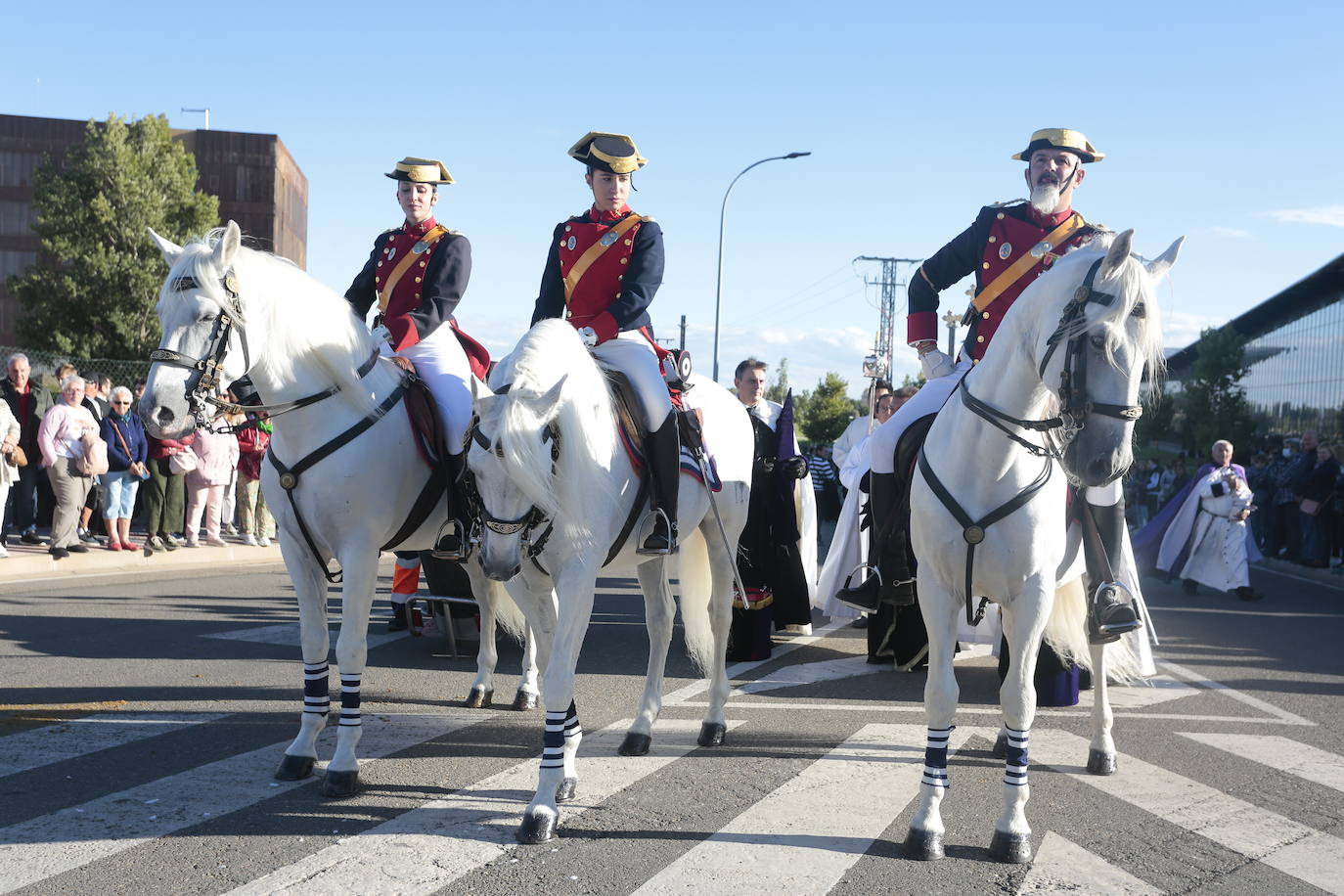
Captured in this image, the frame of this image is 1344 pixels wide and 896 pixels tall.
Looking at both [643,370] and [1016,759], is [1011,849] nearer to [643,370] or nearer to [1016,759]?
[1016,759]

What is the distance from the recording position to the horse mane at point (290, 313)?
5.31 meters

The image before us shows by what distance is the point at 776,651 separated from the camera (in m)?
9.60

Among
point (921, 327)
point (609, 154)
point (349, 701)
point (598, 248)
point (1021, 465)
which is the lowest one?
point (349, 701)

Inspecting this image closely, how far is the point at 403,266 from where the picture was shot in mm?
6828

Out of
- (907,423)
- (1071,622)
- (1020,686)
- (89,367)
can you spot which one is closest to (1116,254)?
(907,423)

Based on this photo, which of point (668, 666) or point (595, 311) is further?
point (668, 666)

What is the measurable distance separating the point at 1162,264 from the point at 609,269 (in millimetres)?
2883

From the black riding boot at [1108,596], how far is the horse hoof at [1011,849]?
4.58 ft

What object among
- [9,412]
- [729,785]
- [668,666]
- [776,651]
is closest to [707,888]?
[729,785]

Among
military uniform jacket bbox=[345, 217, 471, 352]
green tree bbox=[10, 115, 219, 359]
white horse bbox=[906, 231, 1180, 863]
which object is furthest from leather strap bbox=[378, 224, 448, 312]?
green tree bbox=[10, 115, 219, 359]

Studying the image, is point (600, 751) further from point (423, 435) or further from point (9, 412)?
point (9, 412)

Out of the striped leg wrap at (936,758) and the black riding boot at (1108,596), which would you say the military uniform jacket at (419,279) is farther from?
the black riding boot at (1108,596)

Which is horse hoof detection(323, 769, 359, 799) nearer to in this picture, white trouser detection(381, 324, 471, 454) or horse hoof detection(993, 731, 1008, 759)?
white trouser detection(381, 324, 471, 454)

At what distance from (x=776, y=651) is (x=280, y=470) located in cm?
513
